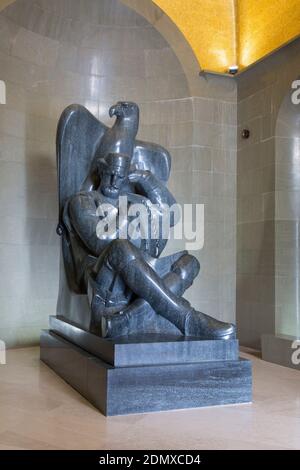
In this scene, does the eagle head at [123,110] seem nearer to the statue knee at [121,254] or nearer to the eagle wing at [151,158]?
the eagle wing at [151,158]

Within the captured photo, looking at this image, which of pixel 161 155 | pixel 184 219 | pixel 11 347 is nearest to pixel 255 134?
pixel 184 219

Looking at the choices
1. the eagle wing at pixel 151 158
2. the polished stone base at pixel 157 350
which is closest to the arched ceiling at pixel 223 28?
the eagle wing at pixel 151 158

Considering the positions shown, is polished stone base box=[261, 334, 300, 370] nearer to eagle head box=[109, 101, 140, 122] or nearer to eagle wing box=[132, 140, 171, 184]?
eagle wing box=[132, 140, 171, 184]

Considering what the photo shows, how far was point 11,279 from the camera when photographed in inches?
244

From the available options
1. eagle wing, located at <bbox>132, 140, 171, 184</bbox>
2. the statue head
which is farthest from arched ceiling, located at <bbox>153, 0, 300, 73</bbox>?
the statue head

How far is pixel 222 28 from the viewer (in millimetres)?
7129

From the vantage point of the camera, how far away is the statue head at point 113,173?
439 centimetres

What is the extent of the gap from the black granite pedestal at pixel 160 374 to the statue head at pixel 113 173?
1406 mm

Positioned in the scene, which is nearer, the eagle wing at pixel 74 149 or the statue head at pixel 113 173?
the statue head at pixel 113 173

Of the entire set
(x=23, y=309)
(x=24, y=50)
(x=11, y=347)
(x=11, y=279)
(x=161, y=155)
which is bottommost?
(x=11, y=347)

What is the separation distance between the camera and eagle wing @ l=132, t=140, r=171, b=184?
16.1ft

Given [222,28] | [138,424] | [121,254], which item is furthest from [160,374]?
[222,28]

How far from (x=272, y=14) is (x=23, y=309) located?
4.91 meters
